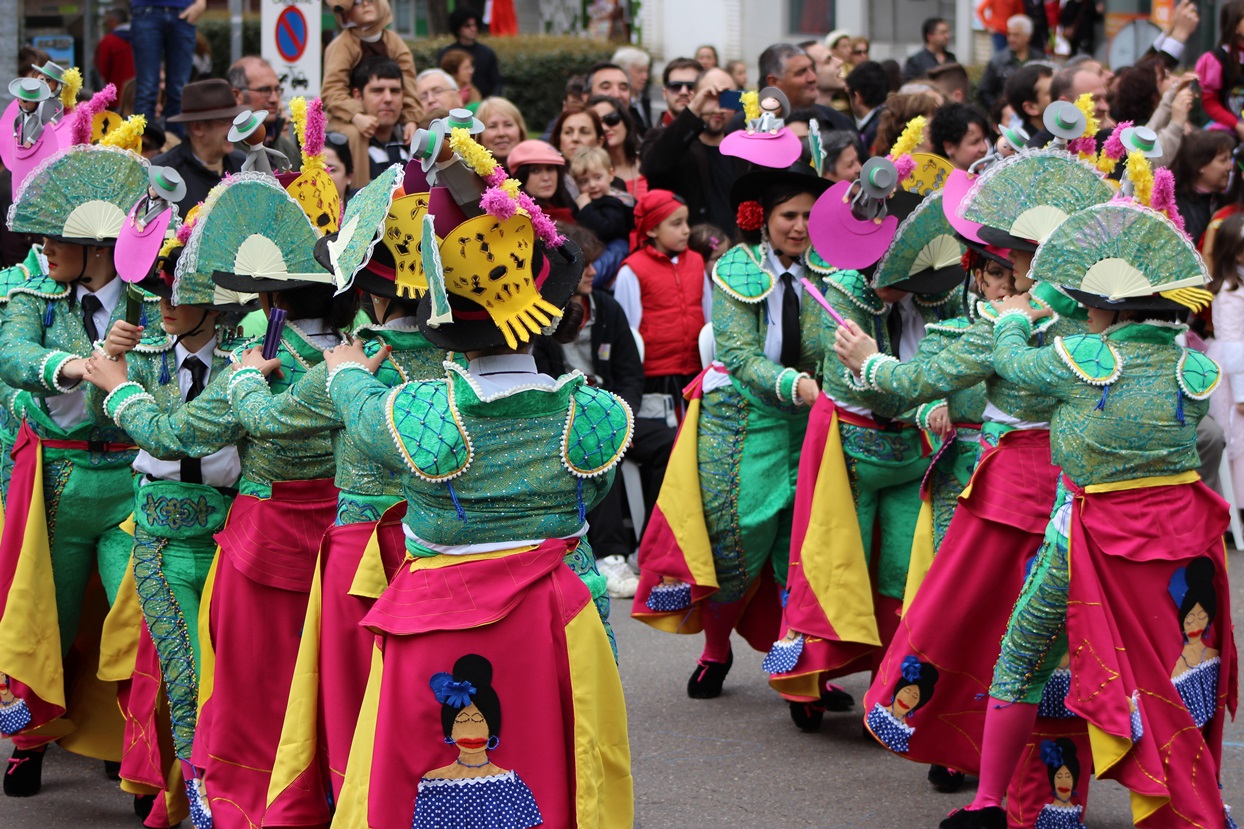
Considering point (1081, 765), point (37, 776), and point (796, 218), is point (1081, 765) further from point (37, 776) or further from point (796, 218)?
point (37, 776)

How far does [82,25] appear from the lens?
12.7 meters

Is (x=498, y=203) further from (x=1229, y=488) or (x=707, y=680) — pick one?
(x=1229, y=488)

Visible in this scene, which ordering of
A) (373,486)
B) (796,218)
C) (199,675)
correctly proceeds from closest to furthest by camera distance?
(373,486), (199,675), (796,218)

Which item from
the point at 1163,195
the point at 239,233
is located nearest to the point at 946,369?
the point at 1163,195

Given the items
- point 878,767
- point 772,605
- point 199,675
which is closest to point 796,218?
point 772,605

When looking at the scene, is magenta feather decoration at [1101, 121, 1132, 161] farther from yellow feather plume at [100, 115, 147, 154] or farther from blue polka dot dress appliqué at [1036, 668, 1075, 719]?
yellow feather plume at [100, 115, 147, 154]

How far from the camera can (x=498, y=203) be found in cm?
350

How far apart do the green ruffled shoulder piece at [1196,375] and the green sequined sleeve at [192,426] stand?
7.97ft

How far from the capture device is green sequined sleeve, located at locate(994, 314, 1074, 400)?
4199 millimetres

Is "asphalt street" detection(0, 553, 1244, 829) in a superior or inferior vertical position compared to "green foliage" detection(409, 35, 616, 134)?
inferior

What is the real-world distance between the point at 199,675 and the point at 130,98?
5.65 m

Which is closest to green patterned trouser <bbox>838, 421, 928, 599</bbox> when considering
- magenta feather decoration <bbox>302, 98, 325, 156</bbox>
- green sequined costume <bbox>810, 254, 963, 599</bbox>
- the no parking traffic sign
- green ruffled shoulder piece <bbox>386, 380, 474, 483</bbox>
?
green sequined costume <bbox>810, 254, 963, 599</bbox>

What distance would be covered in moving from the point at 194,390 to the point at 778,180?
2.29 m

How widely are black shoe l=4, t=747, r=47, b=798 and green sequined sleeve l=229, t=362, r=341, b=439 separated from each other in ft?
6.13
